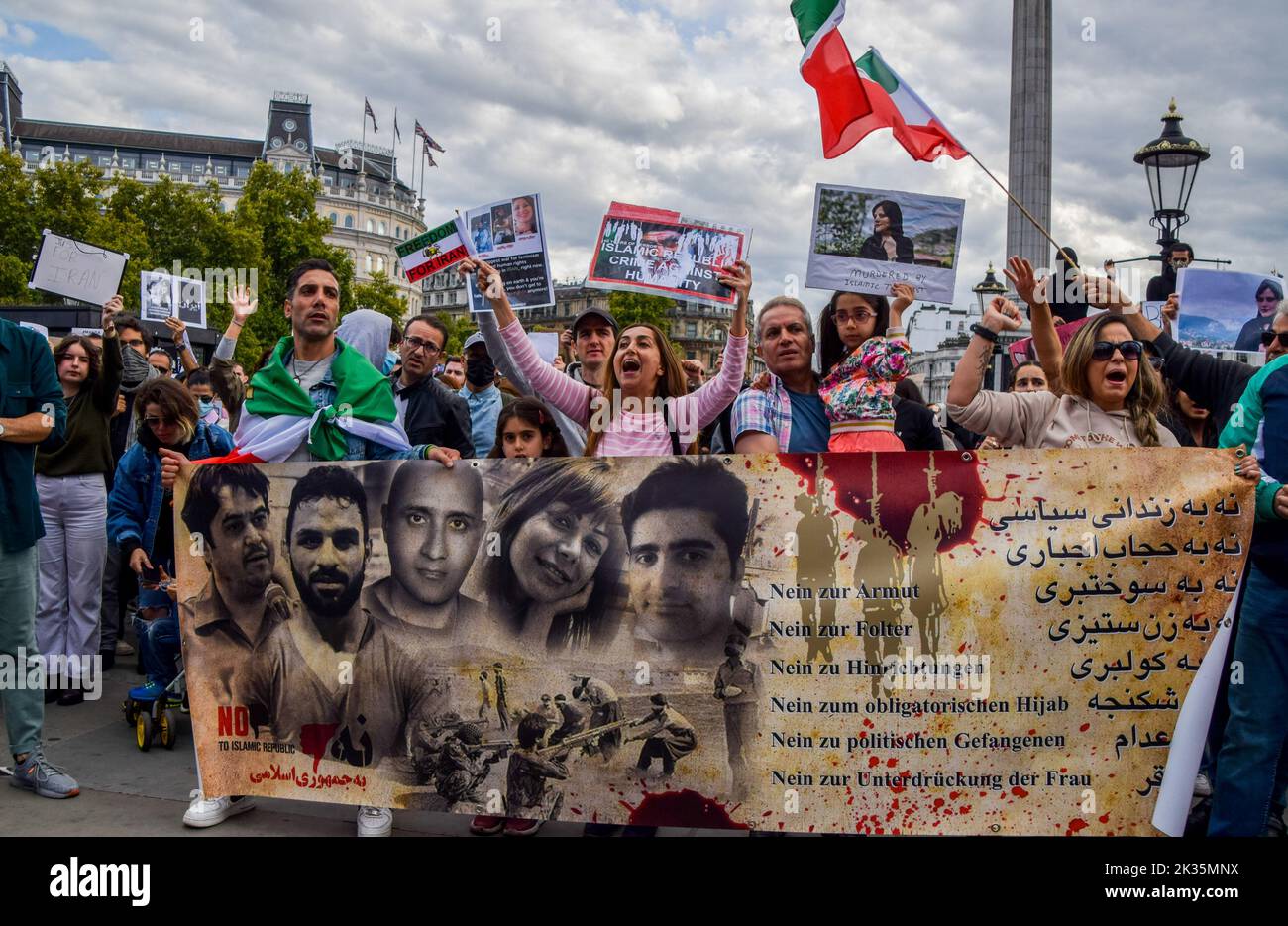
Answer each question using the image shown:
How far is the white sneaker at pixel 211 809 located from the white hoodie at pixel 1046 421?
3.50 metres

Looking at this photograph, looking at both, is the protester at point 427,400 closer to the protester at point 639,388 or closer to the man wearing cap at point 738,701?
the protester at point 639,388

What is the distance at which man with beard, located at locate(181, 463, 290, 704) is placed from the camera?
13.9 feet

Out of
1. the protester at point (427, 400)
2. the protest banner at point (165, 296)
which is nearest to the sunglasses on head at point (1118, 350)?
the protester at point (427, 400)

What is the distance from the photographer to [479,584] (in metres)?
3.97

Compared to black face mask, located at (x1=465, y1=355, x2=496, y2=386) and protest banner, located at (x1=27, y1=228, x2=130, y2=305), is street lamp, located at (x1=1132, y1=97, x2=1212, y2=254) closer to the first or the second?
black face mask, located at (x1=465, y1=355, x2=496, y2=386)

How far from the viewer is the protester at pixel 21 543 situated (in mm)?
4699

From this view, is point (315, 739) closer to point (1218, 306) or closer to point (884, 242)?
point (884, 242)

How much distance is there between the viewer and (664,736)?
12.1ft

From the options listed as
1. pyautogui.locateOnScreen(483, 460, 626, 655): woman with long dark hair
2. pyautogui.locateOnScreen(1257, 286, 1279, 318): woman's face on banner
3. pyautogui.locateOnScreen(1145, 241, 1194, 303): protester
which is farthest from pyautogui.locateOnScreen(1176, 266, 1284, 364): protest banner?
pyautogui.locateOnScreen(483, 460, 626, 655): woman with long dark hair

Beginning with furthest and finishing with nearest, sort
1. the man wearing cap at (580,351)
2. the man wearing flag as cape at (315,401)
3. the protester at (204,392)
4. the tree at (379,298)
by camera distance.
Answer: the tree at (379,298) < the protester at (204,392) < the man wearing cap at (580,351) < the man wearing flag as cape at (315,401)

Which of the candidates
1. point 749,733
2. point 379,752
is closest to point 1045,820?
point 749,733

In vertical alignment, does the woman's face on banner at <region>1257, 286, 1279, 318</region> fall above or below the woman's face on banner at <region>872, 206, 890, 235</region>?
below

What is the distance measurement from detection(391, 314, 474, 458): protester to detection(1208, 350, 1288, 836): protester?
368 cm

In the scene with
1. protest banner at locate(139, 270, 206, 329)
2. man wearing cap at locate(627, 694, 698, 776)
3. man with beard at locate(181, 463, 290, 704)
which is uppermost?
protest banner at locate(139, 270, 206, 329)
